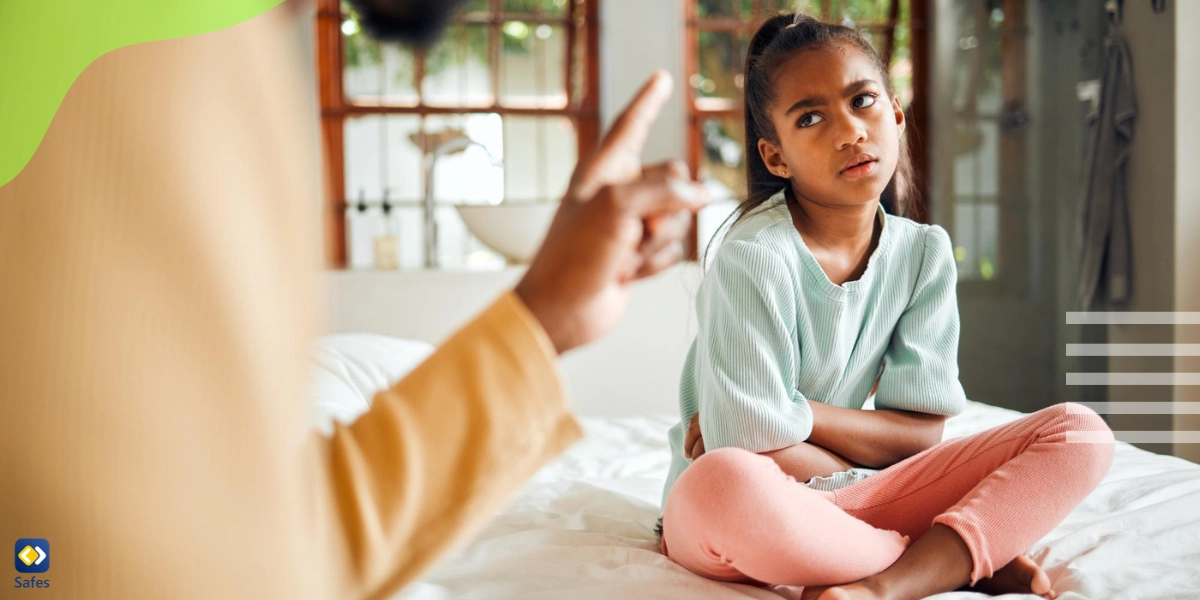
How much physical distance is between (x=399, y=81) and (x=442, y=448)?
2.30m

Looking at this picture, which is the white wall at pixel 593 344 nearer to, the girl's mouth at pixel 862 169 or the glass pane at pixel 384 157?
the glass pane at pixel 384 157

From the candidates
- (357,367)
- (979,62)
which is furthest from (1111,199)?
(357,367)

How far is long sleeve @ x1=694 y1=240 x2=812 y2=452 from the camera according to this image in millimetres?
792

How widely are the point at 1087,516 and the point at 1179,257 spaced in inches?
10.9

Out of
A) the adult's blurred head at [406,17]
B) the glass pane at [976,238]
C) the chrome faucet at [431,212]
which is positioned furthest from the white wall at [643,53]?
the adult's blurred head at [406,17]

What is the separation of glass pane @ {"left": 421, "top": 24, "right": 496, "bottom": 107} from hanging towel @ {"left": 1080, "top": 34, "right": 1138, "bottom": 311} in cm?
199

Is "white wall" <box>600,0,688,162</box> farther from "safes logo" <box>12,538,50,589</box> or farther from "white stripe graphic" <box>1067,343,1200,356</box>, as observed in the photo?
"safes logo" <box>12,538,50,589</box>

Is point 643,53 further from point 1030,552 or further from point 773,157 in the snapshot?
point 1030,552

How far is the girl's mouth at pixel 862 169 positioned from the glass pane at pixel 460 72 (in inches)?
76.3

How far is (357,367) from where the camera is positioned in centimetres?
150

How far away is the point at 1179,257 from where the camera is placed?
717 millimetres

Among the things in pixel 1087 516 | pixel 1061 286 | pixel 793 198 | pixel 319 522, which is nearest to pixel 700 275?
pixel 793 198

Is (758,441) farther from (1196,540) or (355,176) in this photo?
(355,176)

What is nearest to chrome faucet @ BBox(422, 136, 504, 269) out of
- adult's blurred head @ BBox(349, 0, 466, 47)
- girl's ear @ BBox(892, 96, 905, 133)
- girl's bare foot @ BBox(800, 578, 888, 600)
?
girl's ear @ BBox(892, 96, 905, 133)
